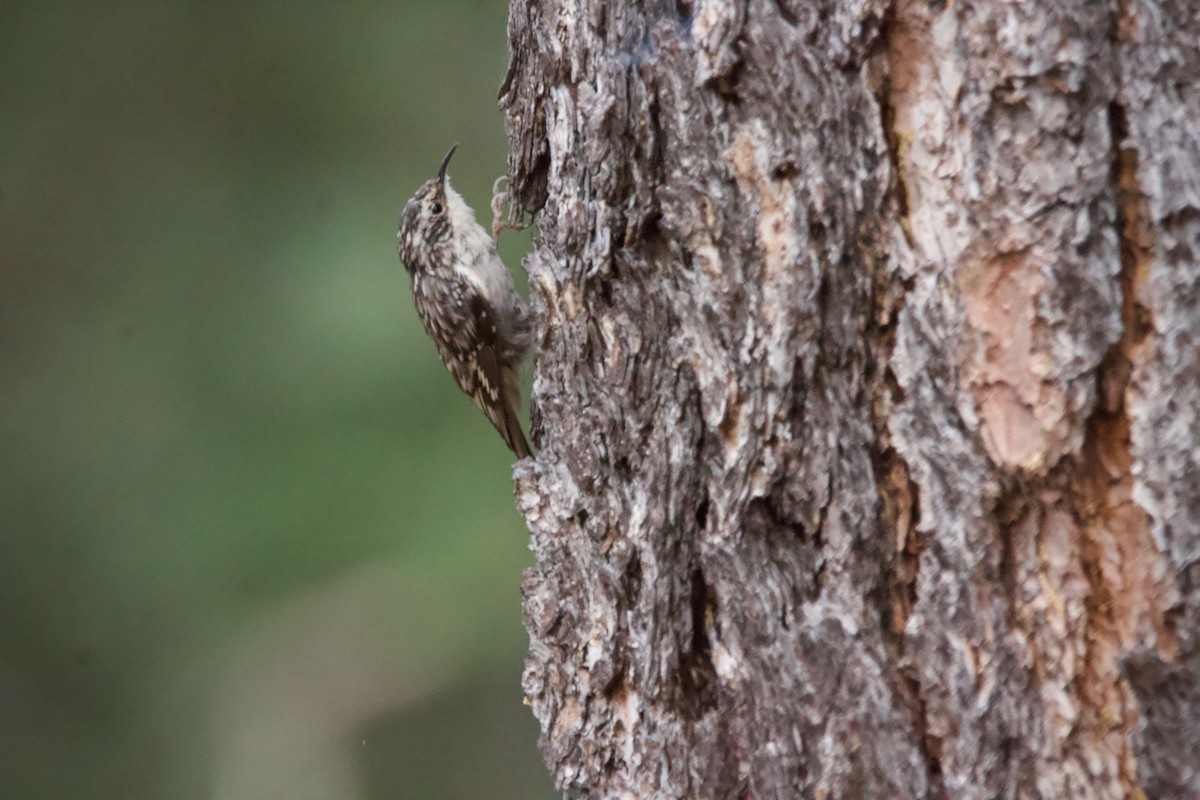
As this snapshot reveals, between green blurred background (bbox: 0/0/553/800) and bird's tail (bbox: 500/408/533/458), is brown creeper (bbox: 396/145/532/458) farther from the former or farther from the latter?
green blurred background (bbox: 0/0/553/800)

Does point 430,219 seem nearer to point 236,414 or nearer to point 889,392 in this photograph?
point 236,414

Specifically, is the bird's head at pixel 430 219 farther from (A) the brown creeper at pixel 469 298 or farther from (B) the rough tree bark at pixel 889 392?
(B) the rough tree bark at pixel 889 392

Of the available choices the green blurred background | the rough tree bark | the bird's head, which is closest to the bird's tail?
the bird's head

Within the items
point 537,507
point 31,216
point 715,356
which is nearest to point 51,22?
point 31,216

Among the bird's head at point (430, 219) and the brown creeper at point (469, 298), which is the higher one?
the bird's head at point (430, 219)

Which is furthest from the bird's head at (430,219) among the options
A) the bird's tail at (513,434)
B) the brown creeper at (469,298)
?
the bird's tail at (513,434)

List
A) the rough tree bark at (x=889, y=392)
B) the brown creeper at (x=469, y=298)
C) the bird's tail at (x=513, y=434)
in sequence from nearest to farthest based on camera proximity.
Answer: the rough tree bark at (x=889, y=392), the bird's tail at (x=513, y=434), the brown creeper at (x=469, y=298)
